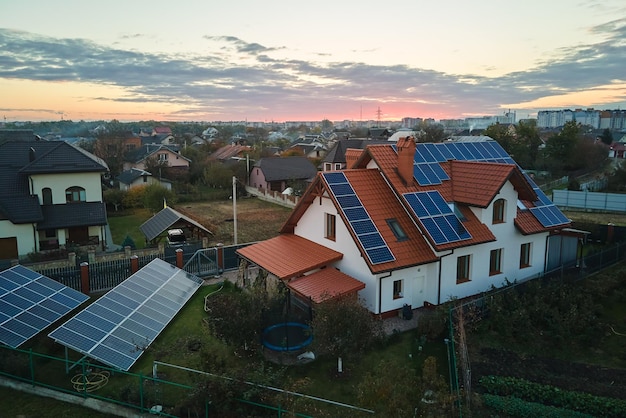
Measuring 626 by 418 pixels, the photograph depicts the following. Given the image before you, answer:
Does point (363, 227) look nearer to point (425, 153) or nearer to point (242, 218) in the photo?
point (425, 153)

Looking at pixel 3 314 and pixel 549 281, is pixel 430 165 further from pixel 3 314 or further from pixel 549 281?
pixel 3 314

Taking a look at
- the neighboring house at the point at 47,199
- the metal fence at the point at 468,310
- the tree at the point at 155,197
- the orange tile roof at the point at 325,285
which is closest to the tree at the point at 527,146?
the metal fence at the point at 468,310

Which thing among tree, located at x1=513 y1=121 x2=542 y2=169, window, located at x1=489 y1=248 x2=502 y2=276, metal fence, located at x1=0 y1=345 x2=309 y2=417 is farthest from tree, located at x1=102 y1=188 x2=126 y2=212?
tree, located at x1=513 y1=121 x2=542 y2=169

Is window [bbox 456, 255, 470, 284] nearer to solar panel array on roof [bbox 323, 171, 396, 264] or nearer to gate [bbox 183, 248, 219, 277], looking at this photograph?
solar panel array on roof [bbox 323, 171, 396, 264]

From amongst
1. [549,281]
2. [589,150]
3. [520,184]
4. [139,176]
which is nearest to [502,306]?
[549,281]

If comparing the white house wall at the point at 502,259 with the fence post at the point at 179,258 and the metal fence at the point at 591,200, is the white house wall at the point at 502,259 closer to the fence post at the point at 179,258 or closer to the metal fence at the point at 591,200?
the fence post at the point at 179,258
